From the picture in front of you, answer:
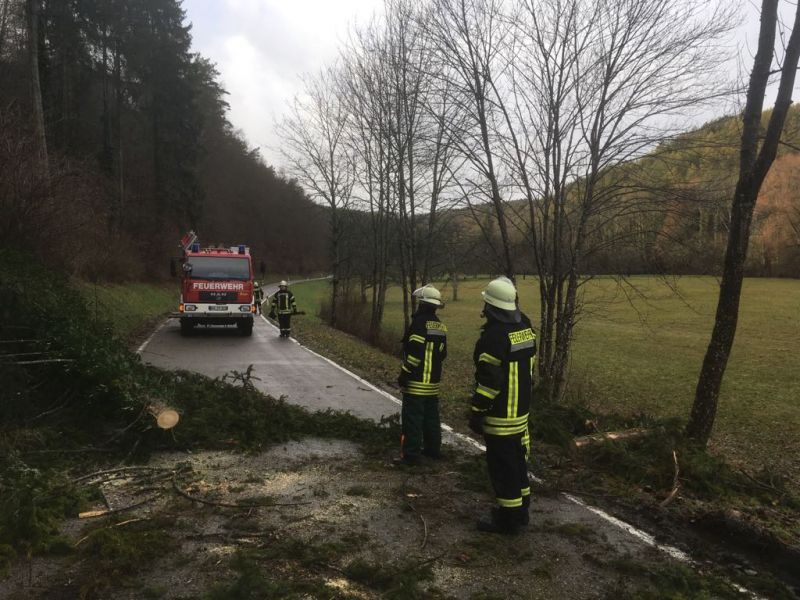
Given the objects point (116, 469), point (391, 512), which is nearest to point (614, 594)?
point (391, 512)

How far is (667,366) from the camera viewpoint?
21.1m

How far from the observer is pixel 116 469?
5.16 m

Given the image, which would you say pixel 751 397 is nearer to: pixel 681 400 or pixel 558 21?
pixel 681 400

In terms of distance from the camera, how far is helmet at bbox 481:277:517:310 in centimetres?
434

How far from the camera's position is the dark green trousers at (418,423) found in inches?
225

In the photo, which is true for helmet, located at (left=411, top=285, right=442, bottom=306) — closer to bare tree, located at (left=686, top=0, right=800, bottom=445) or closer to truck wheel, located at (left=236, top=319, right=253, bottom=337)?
bare tree, located at (left=686, top=0, right=800, bottom=445)

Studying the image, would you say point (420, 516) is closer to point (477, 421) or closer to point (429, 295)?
point (477, 421)

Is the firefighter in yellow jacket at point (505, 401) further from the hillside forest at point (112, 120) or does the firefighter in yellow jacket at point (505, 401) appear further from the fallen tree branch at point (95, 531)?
the hillside forest at point (112, 120)

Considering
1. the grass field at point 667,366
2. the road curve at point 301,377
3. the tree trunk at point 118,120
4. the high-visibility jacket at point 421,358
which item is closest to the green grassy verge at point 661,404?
the grass field at point 667,366

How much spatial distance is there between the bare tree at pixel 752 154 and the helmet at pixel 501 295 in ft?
12.1

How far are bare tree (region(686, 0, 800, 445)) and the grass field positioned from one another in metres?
1.96

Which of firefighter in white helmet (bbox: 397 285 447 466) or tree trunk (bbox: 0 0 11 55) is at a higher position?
tree trunk (bbox: 0 0 11 55)

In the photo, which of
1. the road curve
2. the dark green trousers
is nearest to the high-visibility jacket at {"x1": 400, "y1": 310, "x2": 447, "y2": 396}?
the dark green trousers

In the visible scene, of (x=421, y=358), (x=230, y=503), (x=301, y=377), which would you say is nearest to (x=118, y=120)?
(x=301, y=377)
